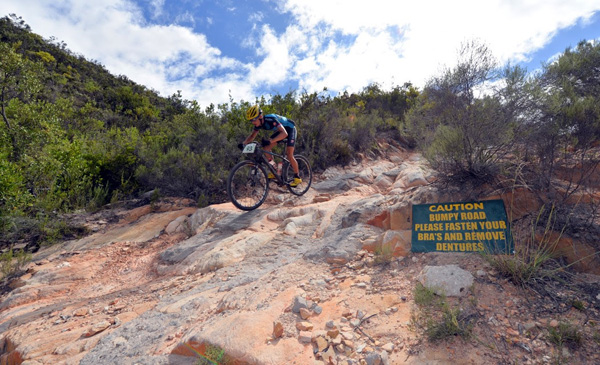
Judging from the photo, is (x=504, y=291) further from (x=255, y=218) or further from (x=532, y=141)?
(x=255, y=218)

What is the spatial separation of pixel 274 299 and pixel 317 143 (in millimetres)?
6796

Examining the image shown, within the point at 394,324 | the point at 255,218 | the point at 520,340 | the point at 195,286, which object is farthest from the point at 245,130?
the point at 520,340

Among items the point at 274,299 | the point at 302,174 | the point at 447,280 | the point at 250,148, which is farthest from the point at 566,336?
the point at 302,174

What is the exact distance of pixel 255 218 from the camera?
5348 mm

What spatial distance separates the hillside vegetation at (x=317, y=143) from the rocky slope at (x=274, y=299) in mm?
Answer: 799

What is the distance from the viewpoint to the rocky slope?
2.07 metres

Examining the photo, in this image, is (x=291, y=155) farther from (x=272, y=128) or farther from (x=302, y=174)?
(x=302, y=174)

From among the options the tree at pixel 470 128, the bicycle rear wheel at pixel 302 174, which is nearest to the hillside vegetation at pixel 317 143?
the tree at pixel 470 128

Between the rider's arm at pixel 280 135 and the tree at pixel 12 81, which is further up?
the tree at pixel 12 81

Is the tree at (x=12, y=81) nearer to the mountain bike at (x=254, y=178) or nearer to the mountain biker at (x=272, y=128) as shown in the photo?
the mountain bike at (x=254, y=178)

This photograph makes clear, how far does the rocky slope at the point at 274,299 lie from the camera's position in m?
2.07

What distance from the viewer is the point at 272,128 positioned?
563 centimetres

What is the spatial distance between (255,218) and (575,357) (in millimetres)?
4339

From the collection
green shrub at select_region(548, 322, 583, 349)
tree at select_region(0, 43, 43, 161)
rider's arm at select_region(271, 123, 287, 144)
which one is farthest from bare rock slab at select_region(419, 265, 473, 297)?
A: tree at select_region(0, 43, 43, 161)
